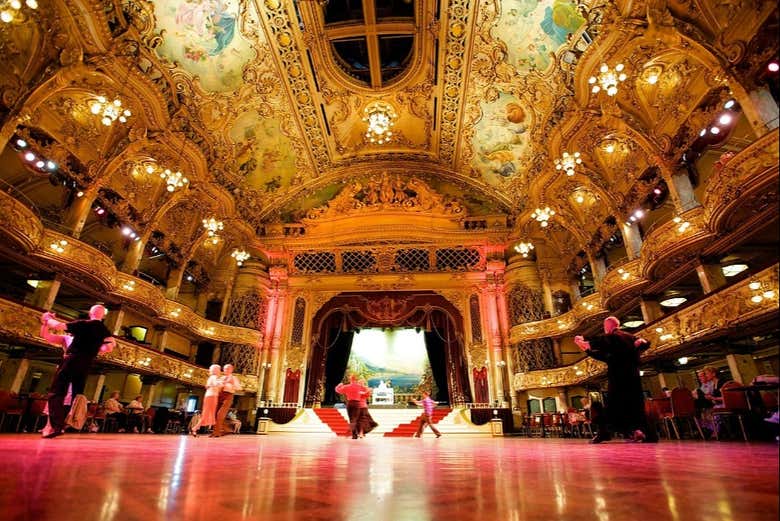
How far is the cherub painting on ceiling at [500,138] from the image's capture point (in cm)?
1513

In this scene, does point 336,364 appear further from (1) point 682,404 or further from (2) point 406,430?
(1) point 682,404

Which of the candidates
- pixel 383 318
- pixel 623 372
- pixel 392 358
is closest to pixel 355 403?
pixel 623 372

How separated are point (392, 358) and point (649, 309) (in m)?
11.1

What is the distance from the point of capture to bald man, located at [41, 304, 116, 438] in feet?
15.4

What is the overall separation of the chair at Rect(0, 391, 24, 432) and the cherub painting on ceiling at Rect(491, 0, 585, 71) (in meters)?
15.8

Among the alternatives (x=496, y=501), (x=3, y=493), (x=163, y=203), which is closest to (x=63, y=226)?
(x=163, y=203)

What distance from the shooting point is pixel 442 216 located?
18406mm

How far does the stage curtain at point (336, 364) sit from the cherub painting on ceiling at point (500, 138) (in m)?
9.95

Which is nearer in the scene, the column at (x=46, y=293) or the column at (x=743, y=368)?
the column at (x=743, y=368)

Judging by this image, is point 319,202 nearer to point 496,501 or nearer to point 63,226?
point 63,226

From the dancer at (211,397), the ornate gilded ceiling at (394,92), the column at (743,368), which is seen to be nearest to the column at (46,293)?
the ornate gilded ceiling at (394,92)

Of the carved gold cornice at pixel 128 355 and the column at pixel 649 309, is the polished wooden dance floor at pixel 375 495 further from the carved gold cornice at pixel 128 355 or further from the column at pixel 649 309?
the column at pixel 649 309

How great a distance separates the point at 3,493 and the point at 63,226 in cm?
1356

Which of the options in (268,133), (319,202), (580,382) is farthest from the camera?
(319,202)
